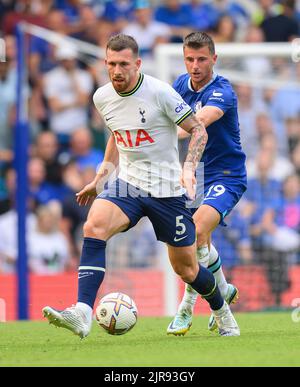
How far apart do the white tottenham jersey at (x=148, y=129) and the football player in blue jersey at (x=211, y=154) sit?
0.69 metres

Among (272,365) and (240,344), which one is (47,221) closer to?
(240,344)

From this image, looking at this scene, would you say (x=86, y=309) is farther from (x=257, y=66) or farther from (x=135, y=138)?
(x=257, y=66)

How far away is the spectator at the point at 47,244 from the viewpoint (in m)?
14.7

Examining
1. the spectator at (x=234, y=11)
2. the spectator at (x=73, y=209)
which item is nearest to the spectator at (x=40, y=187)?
the spectator at (x=73, y=209)

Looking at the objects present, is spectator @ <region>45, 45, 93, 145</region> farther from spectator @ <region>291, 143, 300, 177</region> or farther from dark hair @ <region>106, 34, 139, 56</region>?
dark hair @ <region>106, 34, 139, 56</region>

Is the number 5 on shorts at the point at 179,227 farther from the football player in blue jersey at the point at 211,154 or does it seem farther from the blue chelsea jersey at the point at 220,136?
the blue chelsea jersey at the point at 220,136

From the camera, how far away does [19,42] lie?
1430 cm

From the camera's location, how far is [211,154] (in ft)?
30.6

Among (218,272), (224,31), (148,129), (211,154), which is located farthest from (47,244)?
(148,129)

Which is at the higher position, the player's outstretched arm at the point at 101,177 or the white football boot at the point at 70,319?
the player's outstretched arm at the point at 101,177

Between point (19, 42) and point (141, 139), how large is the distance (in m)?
6.63

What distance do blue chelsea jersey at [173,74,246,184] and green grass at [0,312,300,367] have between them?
1.49 metres

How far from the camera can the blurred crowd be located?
14.5 m

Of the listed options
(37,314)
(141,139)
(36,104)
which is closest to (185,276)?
(141,139)
